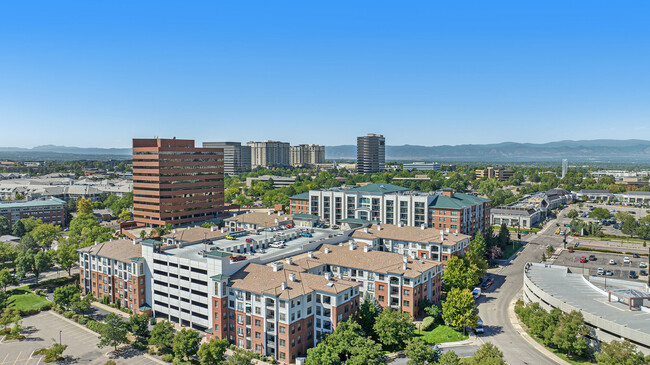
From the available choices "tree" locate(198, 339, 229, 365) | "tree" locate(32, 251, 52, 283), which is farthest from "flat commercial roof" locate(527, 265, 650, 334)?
"tree" locate(32, 251, 52, 283)

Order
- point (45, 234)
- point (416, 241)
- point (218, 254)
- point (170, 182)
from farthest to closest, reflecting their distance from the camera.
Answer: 1. point (170, 182)
2. point (45, 234)
3. point (416, 241)
4. point (218, 254)

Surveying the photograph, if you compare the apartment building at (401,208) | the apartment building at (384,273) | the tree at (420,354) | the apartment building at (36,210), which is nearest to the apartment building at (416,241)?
the apartment building at (401,208)

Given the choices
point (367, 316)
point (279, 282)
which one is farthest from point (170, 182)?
point (367, 316)

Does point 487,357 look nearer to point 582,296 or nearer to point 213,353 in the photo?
point 582,296

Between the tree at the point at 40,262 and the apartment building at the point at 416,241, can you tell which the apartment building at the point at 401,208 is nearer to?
the apartment building at the point at 416,241

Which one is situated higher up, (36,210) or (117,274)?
(36,210)

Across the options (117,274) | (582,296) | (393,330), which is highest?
(117,274)

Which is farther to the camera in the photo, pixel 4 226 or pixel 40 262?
pixel 4 226

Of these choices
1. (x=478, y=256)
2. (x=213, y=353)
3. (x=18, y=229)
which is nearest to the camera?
(x=213, y=353)
